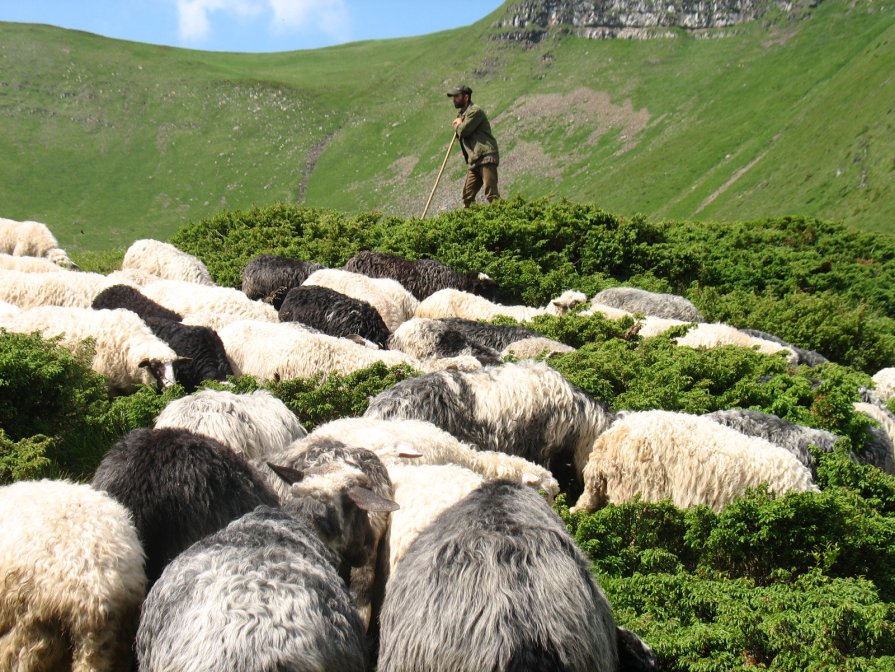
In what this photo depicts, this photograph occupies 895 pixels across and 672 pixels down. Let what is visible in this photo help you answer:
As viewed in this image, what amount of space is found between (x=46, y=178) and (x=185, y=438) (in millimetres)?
107448

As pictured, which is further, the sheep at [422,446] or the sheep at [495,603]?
the sheep at [422,446]

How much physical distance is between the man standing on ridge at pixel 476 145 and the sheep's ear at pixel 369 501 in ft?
40.1

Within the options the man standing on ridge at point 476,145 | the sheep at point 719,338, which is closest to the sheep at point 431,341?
the sheep at point 719,338

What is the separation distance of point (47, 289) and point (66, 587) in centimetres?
795

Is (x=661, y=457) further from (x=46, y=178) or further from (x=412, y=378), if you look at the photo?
(x=46, y=178)

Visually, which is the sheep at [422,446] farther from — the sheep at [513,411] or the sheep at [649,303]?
the sheep at [649,303]

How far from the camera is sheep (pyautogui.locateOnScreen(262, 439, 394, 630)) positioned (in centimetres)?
512

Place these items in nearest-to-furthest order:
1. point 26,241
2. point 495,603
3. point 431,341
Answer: point 495,603 < point 431,341 < point 26,241

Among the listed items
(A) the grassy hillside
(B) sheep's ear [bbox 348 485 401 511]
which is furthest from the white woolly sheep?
(A) the grassy hillside

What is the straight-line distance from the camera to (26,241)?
659 inches

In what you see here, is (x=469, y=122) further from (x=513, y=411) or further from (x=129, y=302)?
(x=513, y=411)

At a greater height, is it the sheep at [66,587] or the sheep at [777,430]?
the sheep at [66,587]

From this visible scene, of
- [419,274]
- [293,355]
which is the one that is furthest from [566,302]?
[293,355]

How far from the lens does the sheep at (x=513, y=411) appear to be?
24.6 feet
